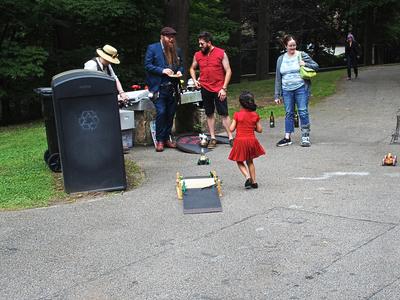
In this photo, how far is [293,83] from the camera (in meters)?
9.41

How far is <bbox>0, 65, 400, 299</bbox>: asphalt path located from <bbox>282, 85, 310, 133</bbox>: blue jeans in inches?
45.5

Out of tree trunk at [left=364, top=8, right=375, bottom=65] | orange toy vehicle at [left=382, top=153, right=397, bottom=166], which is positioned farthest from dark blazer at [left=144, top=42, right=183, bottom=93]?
tree trunk at [left=364, top=8, right=375, bottom=65]

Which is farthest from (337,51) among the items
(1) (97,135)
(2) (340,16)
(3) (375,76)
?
(1) (97,135)

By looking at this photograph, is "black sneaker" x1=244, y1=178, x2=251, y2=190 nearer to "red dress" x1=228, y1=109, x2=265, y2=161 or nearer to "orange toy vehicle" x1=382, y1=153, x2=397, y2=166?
"red dress" x1=228, y1=109, x2=265, y2=161

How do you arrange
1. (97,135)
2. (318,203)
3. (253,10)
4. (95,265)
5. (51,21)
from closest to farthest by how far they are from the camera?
1. (95,265)
2. (318,203)
3. (97,135)
4. (51,21)
5. (253,10)

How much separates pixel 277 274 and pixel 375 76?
66.4ft

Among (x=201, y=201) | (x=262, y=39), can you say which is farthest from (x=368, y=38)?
(x=201, y=201)

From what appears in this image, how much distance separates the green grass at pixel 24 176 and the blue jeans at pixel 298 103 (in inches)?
152

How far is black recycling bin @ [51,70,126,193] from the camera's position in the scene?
684 centimetres

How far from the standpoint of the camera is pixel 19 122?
720 inches

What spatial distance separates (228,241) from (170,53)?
15.5 ft

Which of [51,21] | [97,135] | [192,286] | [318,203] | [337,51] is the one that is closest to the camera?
[192,286]

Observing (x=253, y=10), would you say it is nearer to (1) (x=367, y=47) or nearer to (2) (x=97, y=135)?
(1) (x=367, y=47)

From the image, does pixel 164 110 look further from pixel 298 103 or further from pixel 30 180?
pixel 30 180
